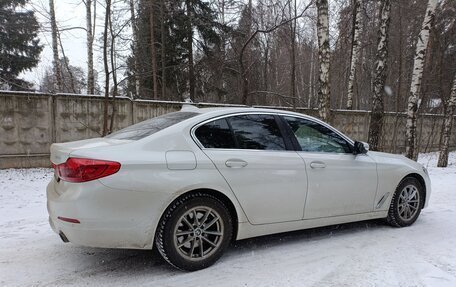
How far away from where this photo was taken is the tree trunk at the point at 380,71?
962cm

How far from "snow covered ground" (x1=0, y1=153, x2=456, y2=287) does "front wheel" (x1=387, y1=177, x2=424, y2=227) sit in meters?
0.16

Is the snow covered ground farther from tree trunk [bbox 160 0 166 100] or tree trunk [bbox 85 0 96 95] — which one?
tree trunk [bbox 160 0 166 100]

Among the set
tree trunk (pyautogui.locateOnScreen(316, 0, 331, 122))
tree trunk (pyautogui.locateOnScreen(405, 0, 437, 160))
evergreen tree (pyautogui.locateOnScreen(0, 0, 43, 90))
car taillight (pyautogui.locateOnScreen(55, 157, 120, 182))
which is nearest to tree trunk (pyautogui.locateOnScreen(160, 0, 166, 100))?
evergreen tree (pyautogui.locateOnScreen(0, 0, 43, 90))

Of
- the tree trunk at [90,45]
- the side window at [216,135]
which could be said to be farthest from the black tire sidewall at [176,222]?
the tree trunk at [90,45]

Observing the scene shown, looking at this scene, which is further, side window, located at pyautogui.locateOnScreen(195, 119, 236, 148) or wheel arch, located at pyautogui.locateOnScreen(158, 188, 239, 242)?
side window, located at pyautogui.locateOnScreen(195, 119, 236, 148)

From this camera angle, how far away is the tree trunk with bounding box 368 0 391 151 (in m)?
9.62

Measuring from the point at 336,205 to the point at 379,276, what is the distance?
3.59 ft

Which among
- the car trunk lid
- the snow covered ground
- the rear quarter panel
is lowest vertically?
the snow covered ground

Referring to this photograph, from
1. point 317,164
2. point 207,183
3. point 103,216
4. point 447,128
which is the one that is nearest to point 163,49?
point 447,128

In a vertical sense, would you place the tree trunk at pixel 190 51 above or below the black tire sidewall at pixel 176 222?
above

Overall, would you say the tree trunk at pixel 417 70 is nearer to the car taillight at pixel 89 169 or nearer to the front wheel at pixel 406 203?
the front wheel at pixel 406 203

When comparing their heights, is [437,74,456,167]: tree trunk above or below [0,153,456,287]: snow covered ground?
above

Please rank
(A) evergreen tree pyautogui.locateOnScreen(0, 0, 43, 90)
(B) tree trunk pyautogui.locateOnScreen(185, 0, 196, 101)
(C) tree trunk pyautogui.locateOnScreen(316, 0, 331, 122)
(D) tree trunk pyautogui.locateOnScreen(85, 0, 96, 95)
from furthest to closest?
(A) evergreen tree pyautogui.locateOnScreen(0, 0, 43, 90), (B) tree trunk pyautogui.locateOnScreen(185, 0, 196, 101), (D) tree trunk pyautogui.locateOnScreen(85, 0, 96, 95), (C) tree trunk pyautogui.locateOnScreen(316, 0, 331, 122)

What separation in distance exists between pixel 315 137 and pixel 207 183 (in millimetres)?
1668
